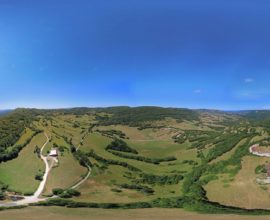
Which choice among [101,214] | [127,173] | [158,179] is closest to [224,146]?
[158,179]

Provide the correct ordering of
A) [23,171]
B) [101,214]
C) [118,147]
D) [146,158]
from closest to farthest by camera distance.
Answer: [101,214] < [23,171] < [146,158] < [118,147]

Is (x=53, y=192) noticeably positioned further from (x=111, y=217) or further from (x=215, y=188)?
(x=215, y=188)

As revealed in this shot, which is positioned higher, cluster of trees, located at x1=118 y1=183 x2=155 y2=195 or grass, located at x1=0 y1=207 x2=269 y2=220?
cluster of trees, located at x1=118 y1=183 x2=155 y2=195

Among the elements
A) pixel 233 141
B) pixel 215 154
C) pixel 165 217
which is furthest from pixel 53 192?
pixel 233 141

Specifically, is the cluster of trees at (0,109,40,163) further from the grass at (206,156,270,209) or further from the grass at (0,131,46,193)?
the grass at (206,156,270,209)

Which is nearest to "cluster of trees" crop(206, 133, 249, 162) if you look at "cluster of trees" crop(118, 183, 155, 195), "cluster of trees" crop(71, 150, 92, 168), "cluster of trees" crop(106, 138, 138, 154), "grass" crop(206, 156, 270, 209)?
"grass" crop(206, 156, 270, 209)

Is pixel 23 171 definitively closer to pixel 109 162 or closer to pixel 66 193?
pixel 66 193
